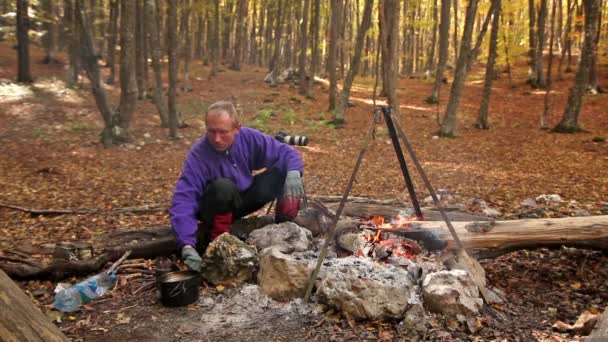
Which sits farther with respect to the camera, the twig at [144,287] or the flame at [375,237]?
the flame at [375,237]

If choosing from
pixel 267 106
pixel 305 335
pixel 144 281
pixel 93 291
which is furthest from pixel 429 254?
pixel 267 106

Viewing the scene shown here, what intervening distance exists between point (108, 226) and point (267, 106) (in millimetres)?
11693

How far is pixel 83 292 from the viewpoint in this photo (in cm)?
337

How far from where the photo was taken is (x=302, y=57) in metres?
18.9

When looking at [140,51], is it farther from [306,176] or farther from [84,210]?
[84,210]

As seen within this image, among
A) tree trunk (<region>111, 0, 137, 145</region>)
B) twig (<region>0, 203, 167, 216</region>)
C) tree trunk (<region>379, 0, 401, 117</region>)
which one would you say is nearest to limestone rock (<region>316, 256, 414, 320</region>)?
tree trunk (<region>379, 0, 401, 117</region>)

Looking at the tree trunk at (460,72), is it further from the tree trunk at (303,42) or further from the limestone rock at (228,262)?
the limestone rock at (228,262)

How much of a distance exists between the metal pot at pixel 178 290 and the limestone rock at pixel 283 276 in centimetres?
55

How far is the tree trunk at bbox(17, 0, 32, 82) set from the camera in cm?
1502

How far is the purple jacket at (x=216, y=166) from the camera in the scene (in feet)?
11.8

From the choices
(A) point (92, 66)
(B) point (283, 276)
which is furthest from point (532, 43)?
(B) point (283, 276)

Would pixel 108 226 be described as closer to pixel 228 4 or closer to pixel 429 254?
pixel 429 254

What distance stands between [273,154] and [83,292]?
6.64ft

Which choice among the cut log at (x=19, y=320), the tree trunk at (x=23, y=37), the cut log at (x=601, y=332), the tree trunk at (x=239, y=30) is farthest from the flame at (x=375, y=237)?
the tree trunk at (x=239, y=30)
